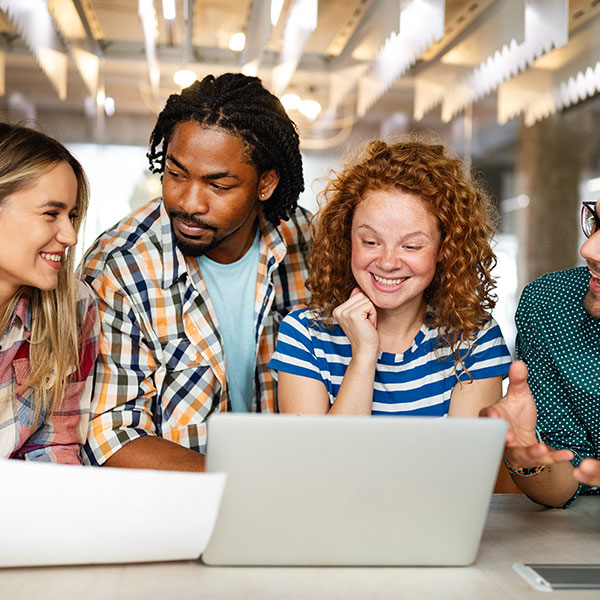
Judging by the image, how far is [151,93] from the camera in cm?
566

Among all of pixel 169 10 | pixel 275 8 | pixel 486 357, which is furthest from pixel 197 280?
pixel 169 10

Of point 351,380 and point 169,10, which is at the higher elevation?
point 169,10

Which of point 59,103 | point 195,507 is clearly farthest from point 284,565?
point 59,103

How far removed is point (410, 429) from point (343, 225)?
95 cm

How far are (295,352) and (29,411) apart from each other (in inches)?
23.5

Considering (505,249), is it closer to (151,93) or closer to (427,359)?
(151,93)

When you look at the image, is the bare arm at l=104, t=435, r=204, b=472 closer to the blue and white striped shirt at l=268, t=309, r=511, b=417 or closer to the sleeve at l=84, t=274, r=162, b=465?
the sleeve at l=84, t=274, r=162, b=465

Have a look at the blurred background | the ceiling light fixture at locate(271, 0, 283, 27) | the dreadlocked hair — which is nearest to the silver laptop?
the dreadlocked hair

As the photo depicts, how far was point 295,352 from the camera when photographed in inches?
69.9

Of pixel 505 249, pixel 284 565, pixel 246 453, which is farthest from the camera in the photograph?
pixel 505 249

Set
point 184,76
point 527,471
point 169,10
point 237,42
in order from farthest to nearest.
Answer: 1. point 184,76
2. point 237,42
3. point 169,10
4. point 527,471

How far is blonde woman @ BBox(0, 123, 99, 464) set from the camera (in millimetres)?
1594

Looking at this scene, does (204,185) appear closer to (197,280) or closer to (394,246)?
(197,280)

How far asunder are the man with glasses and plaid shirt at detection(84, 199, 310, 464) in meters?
0.71
